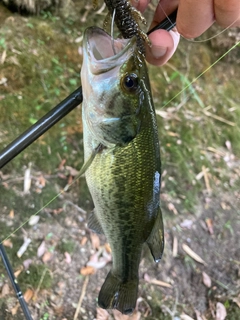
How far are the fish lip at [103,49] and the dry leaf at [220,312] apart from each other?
2.17 meters

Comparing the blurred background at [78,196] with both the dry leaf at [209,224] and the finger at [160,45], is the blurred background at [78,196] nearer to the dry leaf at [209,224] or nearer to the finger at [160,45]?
the dry leaf at [209,224]

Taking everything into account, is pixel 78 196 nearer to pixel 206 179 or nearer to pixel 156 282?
pixel 156 282

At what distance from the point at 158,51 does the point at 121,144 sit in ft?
1.21

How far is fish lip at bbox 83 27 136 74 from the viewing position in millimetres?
978

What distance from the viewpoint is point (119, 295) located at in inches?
51.4

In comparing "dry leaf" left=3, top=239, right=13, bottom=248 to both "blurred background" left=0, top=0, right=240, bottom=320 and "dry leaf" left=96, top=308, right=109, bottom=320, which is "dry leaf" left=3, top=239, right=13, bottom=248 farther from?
"dry leaf" left=96, top=308, right=109, bottom=320

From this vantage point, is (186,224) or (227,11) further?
(186,224)

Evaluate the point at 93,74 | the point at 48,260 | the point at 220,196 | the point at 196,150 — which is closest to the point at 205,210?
the point at 220,196

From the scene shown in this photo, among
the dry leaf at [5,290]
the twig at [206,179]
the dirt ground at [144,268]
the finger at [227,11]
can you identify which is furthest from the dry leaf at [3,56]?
the finger at [227,11]

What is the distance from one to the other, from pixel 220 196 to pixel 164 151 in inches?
25.6

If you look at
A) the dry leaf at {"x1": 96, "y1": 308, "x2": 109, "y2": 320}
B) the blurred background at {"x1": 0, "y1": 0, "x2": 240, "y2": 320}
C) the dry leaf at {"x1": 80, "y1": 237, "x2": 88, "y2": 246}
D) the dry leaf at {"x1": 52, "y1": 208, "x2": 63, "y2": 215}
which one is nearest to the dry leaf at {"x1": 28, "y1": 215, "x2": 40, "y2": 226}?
the blurred background at {"x1": 0, "y1": 0, "x2": 240, "y2": 320}

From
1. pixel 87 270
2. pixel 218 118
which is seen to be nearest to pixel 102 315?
pixel 87 270

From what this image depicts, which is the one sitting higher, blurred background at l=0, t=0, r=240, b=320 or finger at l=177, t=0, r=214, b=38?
finger at l=177, t=0, r=214, b=38

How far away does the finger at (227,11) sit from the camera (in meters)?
0.94
